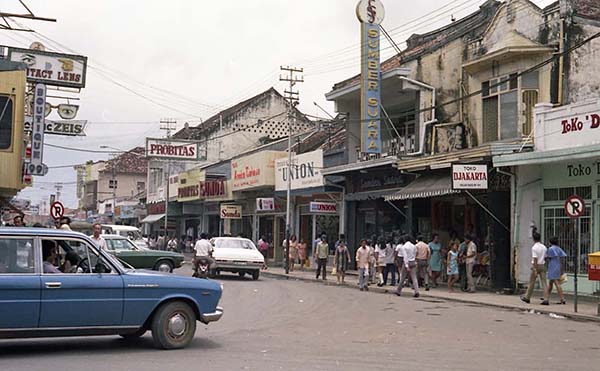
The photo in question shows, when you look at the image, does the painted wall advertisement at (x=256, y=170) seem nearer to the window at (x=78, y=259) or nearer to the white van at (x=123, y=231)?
the white van at (x=123, y=231)

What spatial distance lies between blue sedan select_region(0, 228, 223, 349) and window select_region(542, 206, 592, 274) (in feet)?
41.3

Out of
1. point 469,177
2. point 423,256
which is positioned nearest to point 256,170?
point 423,256

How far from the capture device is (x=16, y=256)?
921 centimetres

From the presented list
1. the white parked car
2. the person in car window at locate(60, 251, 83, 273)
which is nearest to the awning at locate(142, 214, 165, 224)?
the white parked car

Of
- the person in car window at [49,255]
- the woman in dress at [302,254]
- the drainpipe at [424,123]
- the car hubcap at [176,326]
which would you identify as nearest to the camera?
the person in car window at [49,255]

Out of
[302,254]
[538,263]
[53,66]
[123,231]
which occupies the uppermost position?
[53,66]

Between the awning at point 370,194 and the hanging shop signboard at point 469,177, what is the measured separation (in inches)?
244

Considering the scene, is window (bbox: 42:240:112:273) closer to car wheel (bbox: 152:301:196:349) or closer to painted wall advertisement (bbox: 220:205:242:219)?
car wheel (bbox: 152:301:196:349)

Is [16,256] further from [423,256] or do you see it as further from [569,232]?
[569,232]

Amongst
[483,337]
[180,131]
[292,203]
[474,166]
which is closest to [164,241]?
[292,203]

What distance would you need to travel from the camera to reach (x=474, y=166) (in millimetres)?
21250

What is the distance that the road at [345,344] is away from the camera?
363 inches

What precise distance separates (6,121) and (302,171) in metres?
14.1

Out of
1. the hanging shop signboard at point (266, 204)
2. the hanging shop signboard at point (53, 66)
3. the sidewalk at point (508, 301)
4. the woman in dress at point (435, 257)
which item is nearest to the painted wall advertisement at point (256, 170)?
the hanging shop signboard at point (266, 204)
